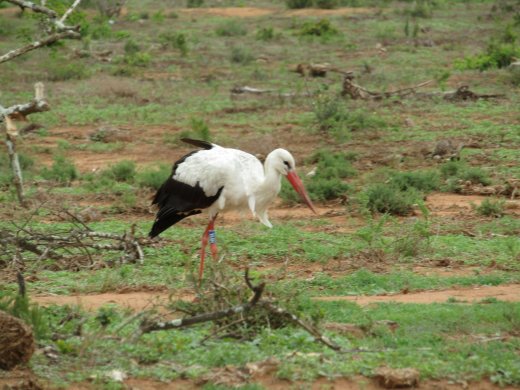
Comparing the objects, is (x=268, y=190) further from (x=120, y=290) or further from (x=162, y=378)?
(x=162, y=378)

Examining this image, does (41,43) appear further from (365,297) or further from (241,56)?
(241,56)

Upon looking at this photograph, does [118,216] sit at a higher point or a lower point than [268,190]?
lower

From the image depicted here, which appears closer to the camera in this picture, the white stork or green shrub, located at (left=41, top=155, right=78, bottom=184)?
the white stork

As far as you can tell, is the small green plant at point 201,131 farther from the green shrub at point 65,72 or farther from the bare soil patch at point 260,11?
the bare soil patch at point 260,11

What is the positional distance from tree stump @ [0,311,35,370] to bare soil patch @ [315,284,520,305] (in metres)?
2.53

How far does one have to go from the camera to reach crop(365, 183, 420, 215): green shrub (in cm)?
1080

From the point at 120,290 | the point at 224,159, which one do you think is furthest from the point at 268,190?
the point at 120,290

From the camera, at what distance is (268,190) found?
8.38 m

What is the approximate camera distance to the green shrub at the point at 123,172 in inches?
A: 499

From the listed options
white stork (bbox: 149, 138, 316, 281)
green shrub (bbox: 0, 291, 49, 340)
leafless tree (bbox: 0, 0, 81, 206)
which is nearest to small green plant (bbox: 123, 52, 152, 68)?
white stork (bbox: 149, 138, 316, 281)

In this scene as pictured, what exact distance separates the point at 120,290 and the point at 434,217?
3.94 m

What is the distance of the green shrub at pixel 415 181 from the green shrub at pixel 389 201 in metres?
0.65

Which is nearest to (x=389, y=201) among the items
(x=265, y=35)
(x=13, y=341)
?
(x=13, y=341)

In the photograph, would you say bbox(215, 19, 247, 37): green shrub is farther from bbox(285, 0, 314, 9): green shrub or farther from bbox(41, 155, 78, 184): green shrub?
bbox(41, 155, 78, 184): green shrub
